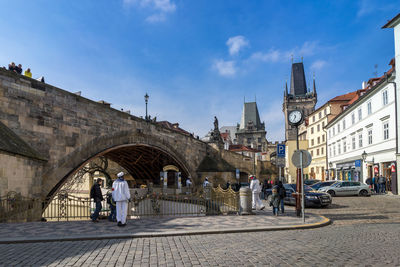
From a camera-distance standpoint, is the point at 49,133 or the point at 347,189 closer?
the point at 49,133

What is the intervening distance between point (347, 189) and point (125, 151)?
18.0 m

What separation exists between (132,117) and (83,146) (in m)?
5.64

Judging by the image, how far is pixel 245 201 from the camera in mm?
12641

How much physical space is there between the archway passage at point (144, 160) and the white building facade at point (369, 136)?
1771 centimetres

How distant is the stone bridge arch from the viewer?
620 inches

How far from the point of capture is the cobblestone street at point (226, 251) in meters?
5.62

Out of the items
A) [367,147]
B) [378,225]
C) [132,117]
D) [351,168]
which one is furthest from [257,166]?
[378,225]

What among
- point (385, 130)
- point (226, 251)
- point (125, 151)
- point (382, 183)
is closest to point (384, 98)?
point (385, 130)

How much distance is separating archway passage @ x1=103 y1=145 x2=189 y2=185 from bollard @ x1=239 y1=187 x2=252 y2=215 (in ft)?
44.9

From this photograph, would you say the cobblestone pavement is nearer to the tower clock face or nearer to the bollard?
the bollard

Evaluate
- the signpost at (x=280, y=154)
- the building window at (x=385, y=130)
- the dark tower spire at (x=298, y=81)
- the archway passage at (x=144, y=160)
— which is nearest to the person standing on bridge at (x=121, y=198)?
the signpost at (x=280, y=154)

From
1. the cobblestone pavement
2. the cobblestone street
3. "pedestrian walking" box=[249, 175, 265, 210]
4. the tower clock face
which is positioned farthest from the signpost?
the cobblestone street

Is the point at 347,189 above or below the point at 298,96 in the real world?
below

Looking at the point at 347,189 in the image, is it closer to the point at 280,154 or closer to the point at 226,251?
the point at 280,154
